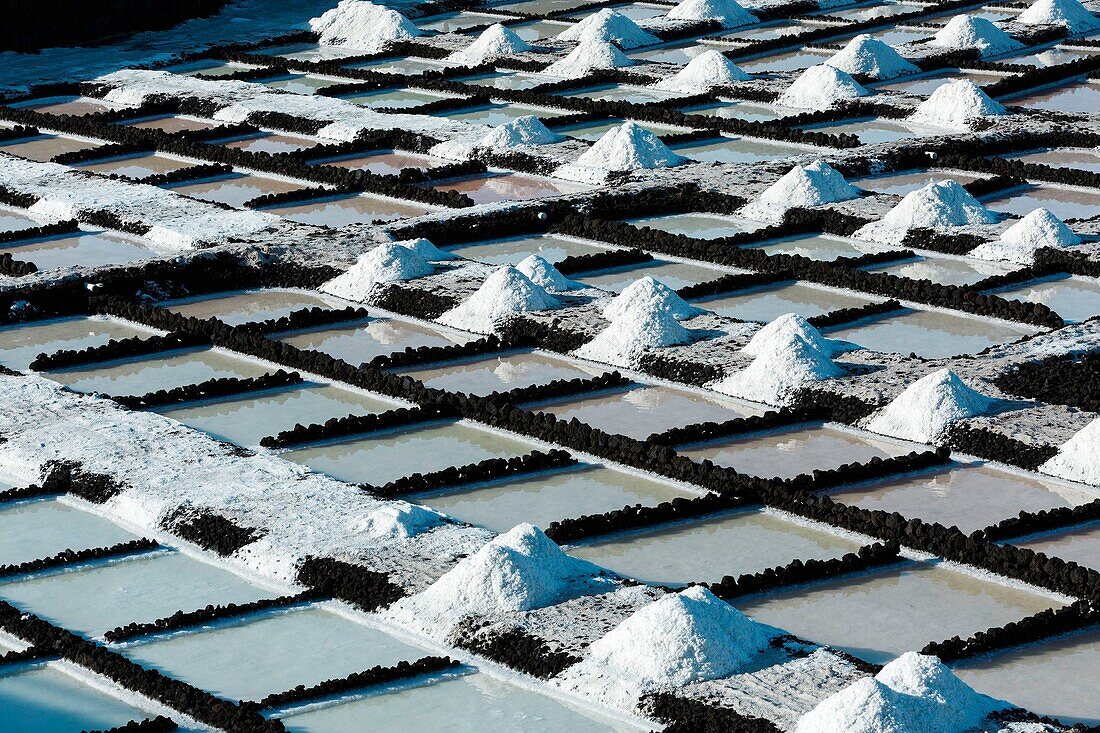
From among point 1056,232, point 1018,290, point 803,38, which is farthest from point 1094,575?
point 803,38

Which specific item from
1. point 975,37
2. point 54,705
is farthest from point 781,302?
point 975,37

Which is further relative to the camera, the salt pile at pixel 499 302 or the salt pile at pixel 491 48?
the salt pile at pixel 491 48

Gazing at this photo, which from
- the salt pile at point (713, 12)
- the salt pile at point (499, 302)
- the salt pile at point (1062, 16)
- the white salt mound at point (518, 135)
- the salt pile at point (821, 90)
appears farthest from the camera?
the salt pile at point (713, 12)

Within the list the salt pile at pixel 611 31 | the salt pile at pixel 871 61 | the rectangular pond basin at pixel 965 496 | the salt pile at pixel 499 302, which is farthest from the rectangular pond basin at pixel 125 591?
the salt pile at pixel 611 31

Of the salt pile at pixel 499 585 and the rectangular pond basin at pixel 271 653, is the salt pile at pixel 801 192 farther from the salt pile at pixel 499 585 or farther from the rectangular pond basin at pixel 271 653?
the rectangular pond basin at pixel 271 653

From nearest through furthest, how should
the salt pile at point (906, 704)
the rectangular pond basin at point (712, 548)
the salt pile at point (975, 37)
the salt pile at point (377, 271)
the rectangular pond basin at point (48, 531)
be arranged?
the salt pile at point (906, 704) → the rectangular pond basin at point (712, 548) → the rectangular pond basin at point (48, 531) → the salt pile at point (377, 271) → the salt pile at point (975, 37)

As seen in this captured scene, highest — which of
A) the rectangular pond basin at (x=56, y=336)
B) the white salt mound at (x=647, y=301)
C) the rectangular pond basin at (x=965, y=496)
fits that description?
the white salt mound at (x=647, y=301)

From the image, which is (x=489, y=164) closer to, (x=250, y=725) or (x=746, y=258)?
(x=746, y=258)

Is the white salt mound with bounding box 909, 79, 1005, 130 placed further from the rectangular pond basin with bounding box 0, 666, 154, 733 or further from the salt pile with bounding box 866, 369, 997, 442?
the rectangular pond basin with bounding box 0, 666, 154, 733
